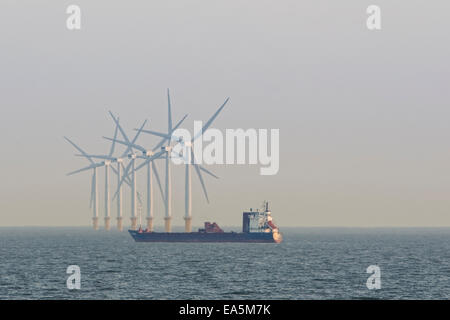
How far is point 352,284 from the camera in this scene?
79.8 meters

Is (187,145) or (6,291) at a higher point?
(187,145)

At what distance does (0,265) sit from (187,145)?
3550 inches

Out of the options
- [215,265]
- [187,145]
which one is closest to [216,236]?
[187,145]

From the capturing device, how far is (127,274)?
9194 cm

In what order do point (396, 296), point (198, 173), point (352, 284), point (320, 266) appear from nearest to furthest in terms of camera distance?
point (396, 296), point (352, 284), point (320, 266), point (198, 173)

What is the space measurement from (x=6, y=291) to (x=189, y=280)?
2083 cm

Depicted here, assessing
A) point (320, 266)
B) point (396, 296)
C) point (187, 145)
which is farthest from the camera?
point (187, 145)

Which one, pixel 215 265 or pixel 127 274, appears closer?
pixel 127 274

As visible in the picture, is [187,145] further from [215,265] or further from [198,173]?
Result: [215,265]
